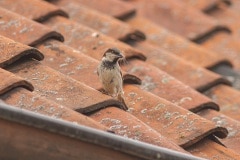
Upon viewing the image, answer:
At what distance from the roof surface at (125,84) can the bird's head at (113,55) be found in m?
0.10

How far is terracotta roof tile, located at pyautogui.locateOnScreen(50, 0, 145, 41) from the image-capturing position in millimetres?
6090

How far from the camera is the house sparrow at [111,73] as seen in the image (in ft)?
16.2

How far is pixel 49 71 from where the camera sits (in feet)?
15.3

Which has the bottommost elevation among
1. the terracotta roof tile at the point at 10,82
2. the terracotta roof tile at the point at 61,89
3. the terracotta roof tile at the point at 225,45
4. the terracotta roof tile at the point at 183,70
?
the terracotta roof tile at the point at 225,45

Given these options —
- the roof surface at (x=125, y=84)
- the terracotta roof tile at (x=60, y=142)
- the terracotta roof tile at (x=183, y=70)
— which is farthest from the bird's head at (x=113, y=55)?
the terracotta roof tile at (x=60, y=142)

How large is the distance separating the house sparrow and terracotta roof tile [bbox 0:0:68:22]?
581 mm

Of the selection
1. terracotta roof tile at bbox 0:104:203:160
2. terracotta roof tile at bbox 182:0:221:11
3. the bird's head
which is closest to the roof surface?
terracotta roof tile at bbox 0:104:203:160

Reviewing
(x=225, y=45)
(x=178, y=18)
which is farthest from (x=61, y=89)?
(x=178, y=18)

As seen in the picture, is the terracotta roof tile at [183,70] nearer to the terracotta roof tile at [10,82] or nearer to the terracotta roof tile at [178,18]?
the terracotta roof tile at [178,18]

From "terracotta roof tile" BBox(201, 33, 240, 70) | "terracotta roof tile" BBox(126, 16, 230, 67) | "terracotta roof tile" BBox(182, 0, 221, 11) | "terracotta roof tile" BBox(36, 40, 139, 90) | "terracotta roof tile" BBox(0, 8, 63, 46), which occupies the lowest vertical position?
"terracotta roof tile" BBox(182, 0, 221, 11)

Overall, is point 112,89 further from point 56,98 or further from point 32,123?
point 32,123

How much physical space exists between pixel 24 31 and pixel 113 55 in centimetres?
53

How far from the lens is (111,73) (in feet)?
17.5

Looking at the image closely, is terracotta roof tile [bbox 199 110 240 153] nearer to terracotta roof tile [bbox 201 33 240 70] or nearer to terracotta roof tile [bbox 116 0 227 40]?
terracotta roof tile [bbox 201 33 240 70]
